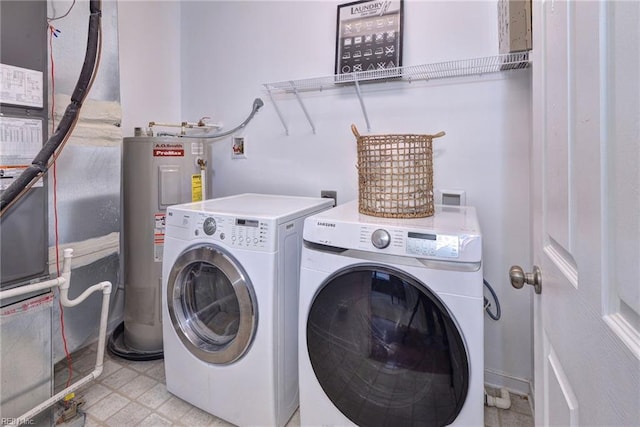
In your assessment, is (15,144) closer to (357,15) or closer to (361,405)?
(361,405)

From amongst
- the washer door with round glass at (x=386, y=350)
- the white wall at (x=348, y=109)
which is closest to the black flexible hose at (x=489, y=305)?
the white wall at (x=348, y=109)

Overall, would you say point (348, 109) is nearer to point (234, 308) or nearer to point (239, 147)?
point (239, 147)

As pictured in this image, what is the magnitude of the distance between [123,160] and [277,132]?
3.20ft

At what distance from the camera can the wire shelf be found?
1.50m

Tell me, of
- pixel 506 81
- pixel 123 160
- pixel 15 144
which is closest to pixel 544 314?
pixel 506 81

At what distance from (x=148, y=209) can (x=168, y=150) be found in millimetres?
370

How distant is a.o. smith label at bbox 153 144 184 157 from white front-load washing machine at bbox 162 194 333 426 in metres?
0.48

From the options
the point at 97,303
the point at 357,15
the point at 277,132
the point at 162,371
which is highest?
the point at 357,15

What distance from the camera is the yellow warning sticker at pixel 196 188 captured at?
78.7 inches

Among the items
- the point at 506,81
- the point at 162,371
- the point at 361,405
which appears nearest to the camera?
the point at 361,405

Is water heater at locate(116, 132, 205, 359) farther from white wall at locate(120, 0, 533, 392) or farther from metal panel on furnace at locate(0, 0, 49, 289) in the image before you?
metal panel on furnace at locate(0, 0, 49, 289)

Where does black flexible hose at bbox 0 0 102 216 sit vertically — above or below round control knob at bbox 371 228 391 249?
above

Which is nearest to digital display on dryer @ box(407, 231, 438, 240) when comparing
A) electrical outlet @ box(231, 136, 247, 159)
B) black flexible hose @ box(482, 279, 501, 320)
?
black flexible hose @ box(482, 279, 501, 320)

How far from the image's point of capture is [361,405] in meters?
1.20
